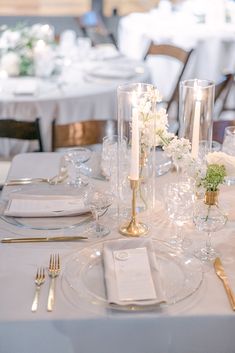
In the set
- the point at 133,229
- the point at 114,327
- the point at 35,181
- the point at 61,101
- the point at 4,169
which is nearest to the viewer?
the point at 114,327

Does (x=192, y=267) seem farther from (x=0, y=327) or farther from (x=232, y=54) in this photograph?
(x=232, y=54)

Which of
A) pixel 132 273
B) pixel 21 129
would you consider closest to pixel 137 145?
pixel 132 273

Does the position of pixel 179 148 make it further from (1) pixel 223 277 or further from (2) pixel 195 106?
(1) pixel 223 277

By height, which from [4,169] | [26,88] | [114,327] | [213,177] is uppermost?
[213,177]

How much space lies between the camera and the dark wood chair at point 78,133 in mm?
2098

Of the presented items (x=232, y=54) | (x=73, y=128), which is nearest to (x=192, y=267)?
(x=73, y=128)

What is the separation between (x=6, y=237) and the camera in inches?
51.4

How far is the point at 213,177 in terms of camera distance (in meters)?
1.19

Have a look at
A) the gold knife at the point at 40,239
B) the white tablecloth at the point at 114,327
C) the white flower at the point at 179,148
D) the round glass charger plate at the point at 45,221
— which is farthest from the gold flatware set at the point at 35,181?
the white tablecloth at the point at 114,327

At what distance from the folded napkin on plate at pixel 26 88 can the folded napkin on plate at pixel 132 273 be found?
5.72 feet

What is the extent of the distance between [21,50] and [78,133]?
52.8 inches

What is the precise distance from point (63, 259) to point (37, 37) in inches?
95.6

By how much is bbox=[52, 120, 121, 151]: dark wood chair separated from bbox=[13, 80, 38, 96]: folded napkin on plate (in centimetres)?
75

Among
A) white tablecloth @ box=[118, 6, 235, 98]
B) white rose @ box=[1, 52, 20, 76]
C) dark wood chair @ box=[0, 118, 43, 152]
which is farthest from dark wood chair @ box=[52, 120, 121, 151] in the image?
white tablecloth @ box=[118, 6, 235, 98]
